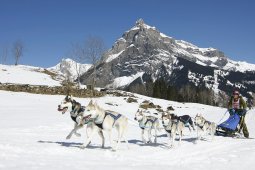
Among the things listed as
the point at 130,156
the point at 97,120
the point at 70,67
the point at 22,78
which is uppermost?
the point at 70,67

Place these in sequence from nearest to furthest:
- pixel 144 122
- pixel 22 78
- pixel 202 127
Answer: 1. pixel 144 122
2. pixel 202 127
3. pixel 22 78

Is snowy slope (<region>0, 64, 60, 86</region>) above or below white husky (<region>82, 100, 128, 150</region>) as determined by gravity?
above

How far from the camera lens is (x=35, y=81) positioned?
1962 inches

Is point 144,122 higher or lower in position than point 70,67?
lower

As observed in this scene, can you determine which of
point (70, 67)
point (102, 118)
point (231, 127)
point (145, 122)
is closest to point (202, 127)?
point (231, 127)

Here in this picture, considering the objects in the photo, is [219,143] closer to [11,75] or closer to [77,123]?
[77,123]

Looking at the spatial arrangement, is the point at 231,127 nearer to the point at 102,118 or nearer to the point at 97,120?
the point at 102,118

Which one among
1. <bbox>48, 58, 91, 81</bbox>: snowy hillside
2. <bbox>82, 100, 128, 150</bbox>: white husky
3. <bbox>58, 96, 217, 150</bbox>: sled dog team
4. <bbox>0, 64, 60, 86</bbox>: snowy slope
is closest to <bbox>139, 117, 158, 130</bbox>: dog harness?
<bbox>58, 96, 217, 150</bbox>: sled dog team

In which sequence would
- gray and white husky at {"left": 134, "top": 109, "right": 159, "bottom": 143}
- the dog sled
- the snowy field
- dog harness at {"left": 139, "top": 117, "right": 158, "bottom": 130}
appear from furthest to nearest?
the dog sled
dog harness at {"left": 139, "top": 117, "right": 158, "bottom": 130}
gray and white husky at {"left": 134, "top": 109, "right": 159, "bottom": 143}
the snowy field

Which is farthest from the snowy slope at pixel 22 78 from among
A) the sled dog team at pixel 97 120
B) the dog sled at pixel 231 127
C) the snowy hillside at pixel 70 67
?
the sled dog team at pixel 97 120

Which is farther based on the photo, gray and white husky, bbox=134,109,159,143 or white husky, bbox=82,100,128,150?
gray and white husky, bbox=134,109,159,143

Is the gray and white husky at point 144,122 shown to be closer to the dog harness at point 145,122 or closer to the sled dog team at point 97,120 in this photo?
the dog harness at point 145,122

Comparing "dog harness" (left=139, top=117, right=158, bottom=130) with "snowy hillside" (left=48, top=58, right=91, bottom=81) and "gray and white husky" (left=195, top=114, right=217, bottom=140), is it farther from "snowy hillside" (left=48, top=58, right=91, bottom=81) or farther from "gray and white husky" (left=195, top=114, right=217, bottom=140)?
"snowy hillside" (left=48, top=58, right=91, bottom=81)

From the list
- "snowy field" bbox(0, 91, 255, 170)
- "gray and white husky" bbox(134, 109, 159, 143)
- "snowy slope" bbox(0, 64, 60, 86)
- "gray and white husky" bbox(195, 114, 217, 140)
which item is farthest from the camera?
"snowy slope" bbox(0, 64, 60, 86)
